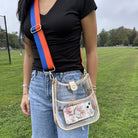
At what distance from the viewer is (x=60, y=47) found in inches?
44.2

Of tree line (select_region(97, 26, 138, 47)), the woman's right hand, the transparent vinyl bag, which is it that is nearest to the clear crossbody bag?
the transparent vinyl bag

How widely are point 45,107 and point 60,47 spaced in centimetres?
48

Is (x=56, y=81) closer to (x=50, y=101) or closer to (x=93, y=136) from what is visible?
(x=50, y=101)

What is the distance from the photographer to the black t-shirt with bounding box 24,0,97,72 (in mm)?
1072

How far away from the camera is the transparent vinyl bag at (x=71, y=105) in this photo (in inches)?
42.6

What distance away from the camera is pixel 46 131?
128cm

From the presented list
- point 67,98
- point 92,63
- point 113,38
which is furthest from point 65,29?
point 113,38

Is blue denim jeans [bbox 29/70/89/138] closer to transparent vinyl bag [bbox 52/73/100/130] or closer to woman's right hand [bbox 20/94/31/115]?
transparent vinyl bag [bbox 52/73/100/130]

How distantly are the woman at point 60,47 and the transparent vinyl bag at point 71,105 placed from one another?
54 millimetres

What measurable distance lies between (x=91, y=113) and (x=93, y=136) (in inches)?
73.3

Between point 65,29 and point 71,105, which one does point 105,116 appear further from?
point 65,29

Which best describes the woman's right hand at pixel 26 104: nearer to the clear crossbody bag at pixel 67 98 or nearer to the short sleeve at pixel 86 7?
the clear crossbody bag at pixel 67 98

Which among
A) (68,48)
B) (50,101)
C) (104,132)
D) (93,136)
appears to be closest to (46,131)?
(50,101)

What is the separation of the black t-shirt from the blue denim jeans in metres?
0.07
